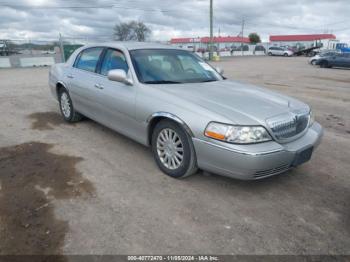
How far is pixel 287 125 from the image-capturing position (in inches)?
130

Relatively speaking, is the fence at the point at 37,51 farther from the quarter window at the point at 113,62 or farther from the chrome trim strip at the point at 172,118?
the chrome trim strip at the point at 172,118

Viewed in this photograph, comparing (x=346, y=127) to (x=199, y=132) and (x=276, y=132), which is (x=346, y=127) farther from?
(x=199, y=132)

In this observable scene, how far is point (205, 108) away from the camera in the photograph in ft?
10.6

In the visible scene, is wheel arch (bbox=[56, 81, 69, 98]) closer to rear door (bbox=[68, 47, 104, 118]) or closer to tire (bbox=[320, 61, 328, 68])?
rear door (bbox=[68, 47, 104, 118])

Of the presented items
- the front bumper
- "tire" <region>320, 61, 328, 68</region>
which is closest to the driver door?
the front bumper

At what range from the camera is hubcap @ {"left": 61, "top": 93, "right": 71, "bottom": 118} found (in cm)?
578

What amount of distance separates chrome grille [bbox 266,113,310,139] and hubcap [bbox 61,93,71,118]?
4.07 metres

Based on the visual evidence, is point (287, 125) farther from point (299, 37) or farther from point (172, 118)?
point (299, 37)

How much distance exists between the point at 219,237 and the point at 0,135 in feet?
14.5

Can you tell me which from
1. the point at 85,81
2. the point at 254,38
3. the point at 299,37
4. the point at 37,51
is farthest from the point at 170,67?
the point at 299,37

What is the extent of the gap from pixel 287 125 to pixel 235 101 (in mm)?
641

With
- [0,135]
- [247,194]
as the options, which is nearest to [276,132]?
[247,194]

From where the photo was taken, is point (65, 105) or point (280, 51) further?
point (280, 51)

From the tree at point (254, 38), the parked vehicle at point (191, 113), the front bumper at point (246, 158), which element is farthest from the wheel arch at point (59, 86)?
the tree at point (254, 38)
